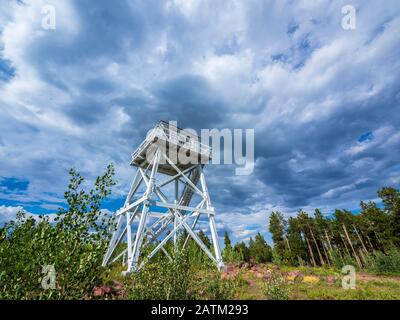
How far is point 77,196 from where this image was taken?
4730mm

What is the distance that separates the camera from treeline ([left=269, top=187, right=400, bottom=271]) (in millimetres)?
39906

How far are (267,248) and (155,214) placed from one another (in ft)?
184

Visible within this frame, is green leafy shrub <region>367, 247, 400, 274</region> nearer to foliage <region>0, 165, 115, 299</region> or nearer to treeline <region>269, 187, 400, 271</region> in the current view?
treeline <region>269, 187, 400, 271</region>

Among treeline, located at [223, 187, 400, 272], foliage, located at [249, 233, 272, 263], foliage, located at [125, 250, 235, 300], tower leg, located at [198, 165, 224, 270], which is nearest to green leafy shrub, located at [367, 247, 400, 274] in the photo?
treeline, located at [223, 187, 400, 272]

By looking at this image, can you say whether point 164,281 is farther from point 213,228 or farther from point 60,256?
point 213,228

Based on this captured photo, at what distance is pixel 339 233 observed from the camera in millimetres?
50656

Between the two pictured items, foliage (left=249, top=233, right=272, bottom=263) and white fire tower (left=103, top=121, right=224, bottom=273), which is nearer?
white fire tower (left=103, top=121, right=224, bottom=273)

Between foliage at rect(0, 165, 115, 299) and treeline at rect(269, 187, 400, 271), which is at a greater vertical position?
treeline at rect(269, 187, 400, 271)

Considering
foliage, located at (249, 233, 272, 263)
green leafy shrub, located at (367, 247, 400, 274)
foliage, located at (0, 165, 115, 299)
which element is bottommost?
foliage, located at (0, 165, 115, 299)

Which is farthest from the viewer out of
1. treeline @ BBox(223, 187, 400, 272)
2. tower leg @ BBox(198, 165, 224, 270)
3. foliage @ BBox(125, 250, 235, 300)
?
treeline @ BBox(223, 187, 400, 272)

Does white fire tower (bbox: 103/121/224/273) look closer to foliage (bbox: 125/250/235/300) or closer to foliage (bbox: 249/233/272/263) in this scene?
foliage (bbox: 125/250/235/300)

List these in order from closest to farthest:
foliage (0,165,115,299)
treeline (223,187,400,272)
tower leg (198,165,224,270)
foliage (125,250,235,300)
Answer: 1. foliage (0,165,115,299)
2. foliage (125,250,235,300)
3. tower leg (198,165,224,270)
4. treeline (223,187,400,272)
